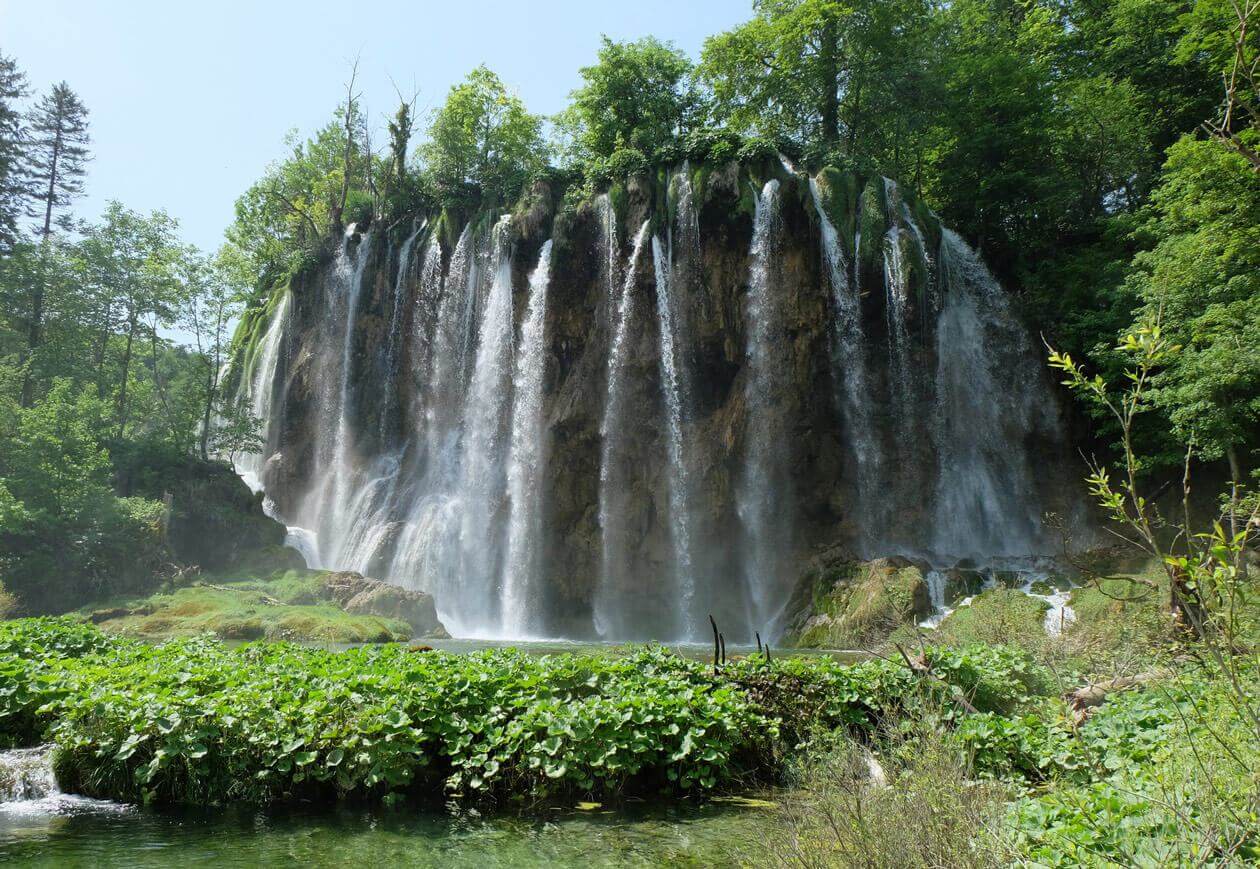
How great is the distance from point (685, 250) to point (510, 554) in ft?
37.4

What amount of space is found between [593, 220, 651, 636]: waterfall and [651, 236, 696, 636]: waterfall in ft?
3.20

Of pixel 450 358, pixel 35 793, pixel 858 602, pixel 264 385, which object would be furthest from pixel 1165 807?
pixel 264 385

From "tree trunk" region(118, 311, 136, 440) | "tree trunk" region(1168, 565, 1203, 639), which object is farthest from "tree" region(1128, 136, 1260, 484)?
"tree trunk" region(118, 311, 136, 440)

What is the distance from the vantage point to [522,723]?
6242 millimetres

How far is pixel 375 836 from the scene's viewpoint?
541 cm

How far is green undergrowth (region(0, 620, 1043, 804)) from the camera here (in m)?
6.05

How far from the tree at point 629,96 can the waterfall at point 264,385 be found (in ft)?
51.9

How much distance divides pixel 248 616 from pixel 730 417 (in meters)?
14.6

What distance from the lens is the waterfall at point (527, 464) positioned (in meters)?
24.3

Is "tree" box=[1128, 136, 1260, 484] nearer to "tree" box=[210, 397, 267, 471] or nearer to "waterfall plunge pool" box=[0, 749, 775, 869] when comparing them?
"waterfall plunge pool" box=[0, 749, 775, 869]

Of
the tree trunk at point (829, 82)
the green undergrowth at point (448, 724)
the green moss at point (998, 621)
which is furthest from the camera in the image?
the tree trunk at point (829, 82)

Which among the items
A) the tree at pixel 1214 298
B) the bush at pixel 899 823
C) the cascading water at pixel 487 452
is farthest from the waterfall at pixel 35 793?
the tree at pixel 1214 298

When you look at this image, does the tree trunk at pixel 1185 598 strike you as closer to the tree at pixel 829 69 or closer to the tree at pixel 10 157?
the tree at pixel 829 69

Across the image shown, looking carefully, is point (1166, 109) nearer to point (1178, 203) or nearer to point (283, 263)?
point (1178, 203)
